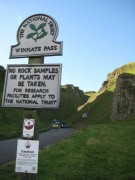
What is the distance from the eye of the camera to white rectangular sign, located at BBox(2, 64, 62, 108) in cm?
638

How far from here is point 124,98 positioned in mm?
76812

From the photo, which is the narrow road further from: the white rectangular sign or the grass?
the white rectangular sign

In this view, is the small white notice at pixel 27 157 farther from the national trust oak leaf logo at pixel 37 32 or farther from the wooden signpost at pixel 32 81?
the national trust oak leaf logo at pixel 37 32

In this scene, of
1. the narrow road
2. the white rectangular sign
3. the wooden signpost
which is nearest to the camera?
the wooden signpost

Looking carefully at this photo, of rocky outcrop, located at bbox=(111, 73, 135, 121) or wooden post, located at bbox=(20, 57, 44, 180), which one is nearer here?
wooden post, located at bbox=(20, 57, 44, 180)

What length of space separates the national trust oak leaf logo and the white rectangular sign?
65 cm

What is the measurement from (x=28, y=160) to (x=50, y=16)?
3028mm

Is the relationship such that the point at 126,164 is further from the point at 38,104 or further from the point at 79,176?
the point at 38,104

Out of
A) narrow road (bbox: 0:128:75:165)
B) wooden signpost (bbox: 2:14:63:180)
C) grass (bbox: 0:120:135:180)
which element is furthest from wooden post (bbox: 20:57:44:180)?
narrow road (bbox: 0:128:75:165)

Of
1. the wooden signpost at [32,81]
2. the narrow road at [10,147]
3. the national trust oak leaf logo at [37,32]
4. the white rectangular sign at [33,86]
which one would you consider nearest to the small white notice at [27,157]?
the wooden signpost at [32,81]

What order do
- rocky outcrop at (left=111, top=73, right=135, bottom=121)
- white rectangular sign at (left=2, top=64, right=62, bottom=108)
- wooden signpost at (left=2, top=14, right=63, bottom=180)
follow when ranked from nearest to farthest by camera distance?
wooden signpost at (left=2, top=14, right=63, bottom=180)
white rectangular sign at (left=2, top=64, right=62, bottom=108)
rocky outcrop at (left=111, top=73, right=135, bottom=121)

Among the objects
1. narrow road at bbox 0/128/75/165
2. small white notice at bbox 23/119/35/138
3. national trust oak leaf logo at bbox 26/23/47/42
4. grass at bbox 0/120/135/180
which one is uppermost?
national trust oak leaf logo at bbox 26/23/47/42

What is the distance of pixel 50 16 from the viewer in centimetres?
670

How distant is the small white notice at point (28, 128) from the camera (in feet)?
20.7
